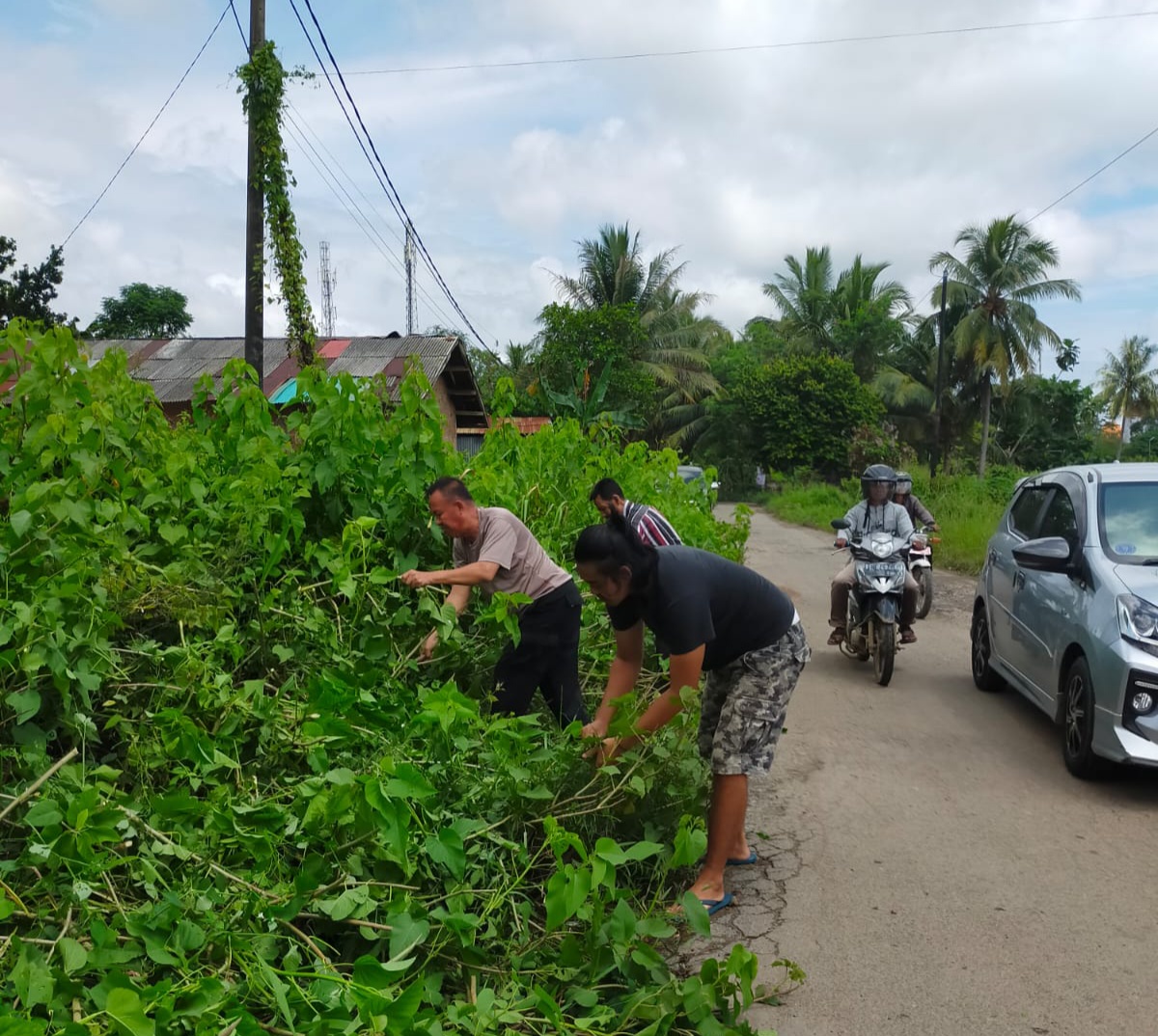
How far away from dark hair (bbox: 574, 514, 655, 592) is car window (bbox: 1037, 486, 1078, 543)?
3872 millimetres

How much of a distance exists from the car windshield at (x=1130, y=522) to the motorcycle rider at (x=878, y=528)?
2.37m

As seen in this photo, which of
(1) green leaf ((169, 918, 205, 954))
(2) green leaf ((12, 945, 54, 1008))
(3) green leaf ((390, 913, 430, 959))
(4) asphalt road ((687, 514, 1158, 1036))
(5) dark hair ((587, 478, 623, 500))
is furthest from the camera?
(5) dark hair ((587, 478, 623, 500))

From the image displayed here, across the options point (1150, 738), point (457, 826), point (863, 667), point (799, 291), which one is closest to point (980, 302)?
point (799, 291)

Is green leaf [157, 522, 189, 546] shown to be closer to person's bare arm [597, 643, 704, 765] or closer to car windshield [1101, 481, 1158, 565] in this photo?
person's bare arm [597, 643, 704, 765]

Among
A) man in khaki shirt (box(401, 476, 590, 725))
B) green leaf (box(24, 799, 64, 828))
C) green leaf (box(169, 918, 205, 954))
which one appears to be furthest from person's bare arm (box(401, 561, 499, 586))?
green leaf (box(169, 918, 205, 954))

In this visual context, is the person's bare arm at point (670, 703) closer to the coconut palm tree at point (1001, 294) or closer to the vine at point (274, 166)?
the vine at point (274, 166)

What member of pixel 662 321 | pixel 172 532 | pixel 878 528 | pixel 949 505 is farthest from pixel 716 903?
pixel 662 321

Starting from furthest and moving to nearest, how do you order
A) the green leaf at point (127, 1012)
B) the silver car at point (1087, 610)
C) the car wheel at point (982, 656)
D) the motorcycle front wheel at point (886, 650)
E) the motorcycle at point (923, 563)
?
the motorcycle at point (923, 563) < the motorcycle front wheel at point (886, 650) < the car wheel at point (982, 656) < the silver car at point (1087, 610) < the green leaf at point (127, 1012)

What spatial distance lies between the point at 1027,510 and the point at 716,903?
16.2ft

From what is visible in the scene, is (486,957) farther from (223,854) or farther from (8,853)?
(8,853)

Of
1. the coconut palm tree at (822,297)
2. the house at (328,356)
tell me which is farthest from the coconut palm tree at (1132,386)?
the house at (328,356)

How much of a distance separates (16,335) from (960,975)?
465 cm

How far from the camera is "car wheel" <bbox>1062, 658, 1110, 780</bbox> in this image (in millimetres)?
5965

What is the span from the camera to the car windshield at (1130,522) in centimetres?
641
